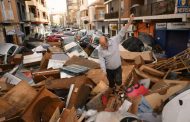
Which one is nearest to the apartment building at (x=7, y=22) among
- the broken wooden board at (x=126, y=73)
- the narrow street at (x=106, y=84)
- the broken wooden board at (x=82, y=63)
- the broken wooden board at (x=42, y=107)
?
the narrow street at (x=106, y=84)

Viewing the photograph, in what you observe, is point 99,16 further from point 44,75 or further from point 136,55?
point 44,75

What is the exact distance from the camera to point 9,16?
21.8 meters

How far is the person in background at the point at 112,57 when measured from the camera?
219 inches

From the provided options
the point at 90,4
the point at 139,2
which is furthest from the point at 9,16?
the point at 90,4

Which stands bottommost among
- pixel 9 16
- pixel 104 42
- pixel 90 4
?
pixel 104 42

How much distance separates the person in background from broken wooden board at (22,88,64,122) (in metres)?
1.66

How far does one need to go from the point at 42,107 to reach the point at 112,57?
2339mm

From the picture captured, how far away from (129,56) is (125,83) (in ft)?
8.96

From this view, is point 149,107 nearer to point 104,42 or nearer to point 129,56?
point 104,42

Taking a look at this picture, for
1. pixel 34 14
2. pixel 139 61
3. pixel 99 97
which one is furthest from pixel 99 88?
pixel 34 14

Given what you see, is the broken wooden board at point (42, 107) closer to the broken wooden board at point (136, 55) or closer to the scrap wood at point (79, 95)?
the scrap wood at point (79, 95)

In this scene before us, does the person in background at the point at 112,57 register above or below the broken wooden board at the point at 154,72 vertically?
Answer: above

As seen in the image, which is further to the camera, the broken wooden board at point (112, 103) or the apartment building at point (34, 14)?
the apartment building at point (34, 14)

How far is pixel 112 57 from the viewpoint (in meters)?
5.75
